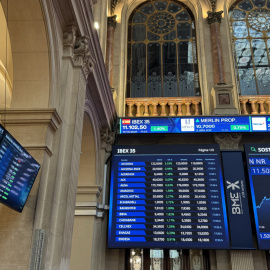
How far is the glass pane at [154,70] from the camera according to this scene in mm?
12461

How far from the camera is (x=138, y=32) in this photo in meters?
13.5

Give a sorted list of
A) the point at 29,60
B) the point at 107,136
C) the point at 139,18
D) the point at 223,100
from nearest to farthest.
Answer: the point at 29,60 < the point at 107,136 < the point at 223,100 < the point at 139,18

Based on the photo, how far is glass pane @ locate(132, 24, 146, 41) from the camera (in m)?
13.4

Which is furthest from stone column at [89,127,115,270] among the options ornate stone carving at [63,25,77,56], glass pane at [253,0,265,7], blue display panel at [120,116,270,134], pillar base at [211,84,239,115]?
glass pane at [253,0,265,7]

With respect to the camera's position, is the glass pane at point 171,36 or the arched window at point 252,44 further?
the glass pane at point 171,36

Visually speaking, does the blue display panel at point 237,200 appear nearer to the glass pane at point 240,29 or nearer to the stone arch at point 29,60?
the glass pane at point 240,29

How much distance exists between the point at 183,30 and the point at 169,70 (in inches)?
72.3

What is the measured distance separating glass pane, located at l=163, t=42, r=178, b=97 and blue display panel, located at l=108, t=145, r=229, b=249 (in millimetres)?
2807

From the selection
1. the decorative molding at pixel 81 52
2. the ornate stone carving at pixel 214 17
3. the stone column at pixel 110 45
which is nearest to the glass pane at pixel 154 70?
the stone column at pixel 110 45

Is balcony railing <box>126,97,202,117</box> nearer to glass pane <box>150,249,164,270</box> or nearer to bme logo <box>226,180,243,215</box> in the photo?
bme logo <box>226,180,243,215</box>

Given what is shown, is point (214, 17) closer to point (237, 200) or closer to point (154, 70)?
point (154, 70)

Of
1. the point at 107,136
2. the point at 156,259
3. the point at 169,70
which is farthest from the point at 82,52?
the point at 169,70

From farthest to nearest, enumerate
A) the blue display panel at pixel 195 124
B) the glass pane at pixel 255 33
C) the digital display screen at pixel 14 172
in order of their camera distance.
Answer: the glass pane at pixel 255 33, the blue display panel at pixel 195 124, the digital display screen at pixel 14 172

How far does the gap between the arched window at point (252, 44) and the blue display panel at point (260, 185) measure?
9.06 ft
